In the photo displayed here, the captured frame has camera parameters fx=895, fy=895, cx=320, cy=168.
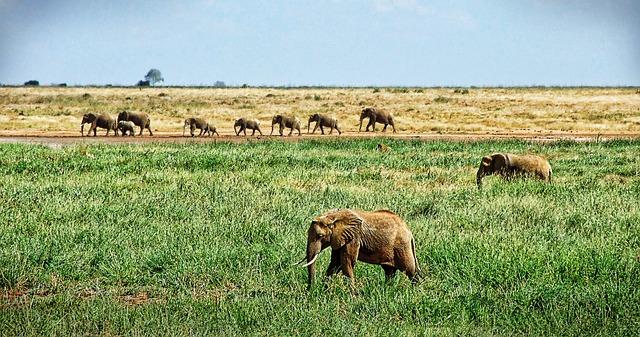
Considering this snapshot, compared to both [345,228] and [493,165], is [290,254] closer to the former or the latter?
[345,228]

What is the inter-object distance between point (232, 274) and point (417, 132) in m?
39.5

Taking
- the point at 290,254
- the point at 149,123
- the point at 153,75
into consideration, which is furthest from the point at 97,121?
the point at 153,75

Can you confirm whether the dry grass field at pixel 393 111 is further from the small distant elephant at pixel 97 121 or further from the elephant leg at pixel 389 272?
the elephant leg at pixel 389 272

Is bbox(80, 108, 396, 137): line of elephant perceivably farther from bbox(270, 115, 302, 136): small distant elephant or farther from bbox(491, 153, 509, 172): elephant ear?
bbox(491, 153, 509, 172): elephant ear

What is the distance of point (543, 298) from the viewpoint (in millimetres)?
8750

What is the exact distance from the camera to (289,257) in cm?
1040

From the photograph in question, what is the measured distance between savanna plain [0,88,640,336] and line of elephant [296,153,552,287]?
0.23 m

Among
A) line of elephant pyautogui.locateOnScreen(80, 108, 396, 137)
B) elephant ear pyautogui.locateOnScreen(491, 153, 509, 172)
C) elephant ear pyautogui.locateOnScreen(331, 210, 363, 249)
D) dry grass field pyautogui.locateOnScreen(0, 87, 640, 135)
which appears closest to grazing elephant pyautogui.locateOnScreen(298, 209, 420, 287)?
elephant ear pyautogui.locateOnScreen(331, 210, 363, 249)

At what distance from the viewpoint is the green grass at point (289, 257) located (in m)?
8.06

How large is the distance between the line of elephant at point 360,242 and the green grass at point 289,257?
0.73 feet

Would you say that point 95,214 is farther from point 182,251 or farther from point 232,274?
point 232,274

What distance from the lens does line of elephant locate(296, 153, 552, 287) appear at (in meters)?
8.36

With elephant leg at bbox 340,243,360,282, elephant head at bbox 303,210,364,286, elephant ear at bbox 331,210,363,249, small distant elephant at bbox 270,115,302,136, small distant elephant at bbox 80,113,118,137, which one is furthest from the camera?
small distant elephant at bbox 270,115,302,136

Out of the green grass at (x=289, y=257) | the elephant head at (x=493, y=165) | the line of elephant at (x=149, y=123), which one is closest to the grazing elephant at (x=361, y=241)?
the green grass at (x=289, y=257)
